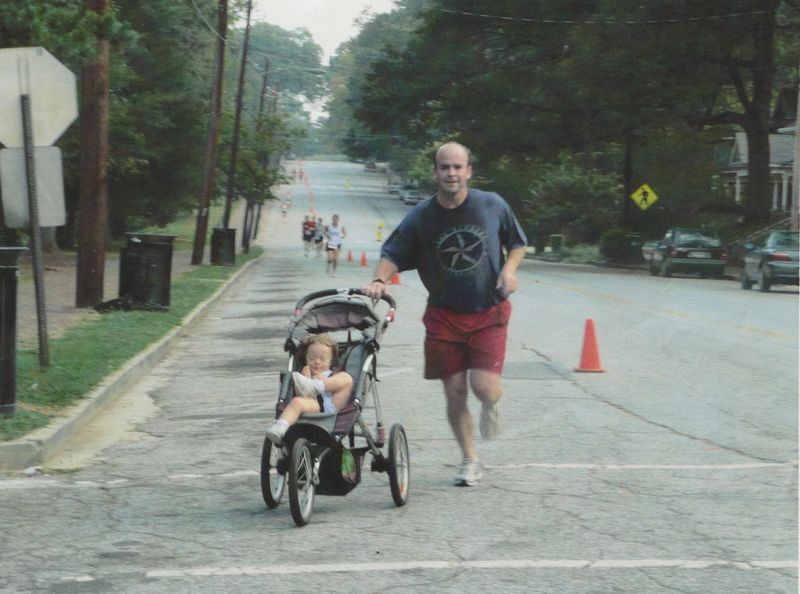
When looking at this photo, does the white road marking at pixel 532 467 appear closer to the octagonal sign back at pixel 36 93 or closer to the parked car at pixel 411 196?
the octagonal sign back at pixel 36 93

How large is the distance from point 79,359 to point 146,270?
796 centimetres

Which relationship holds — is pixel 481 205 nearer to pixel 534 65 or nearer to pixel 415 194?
pixel 534 65

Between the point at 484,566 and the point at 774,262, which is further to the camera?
the point at 774,262

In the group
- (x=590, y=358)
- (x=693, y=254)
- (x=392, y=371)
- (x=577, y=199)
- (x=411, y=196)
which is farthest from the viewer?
(x=411, y=196)

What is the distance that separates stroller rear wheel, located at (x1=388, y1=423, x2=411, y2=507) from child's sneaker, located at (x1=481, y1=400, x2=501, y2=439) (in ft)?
1.71

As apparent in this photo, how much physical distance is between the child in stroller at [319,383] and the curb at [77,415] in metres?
2.58

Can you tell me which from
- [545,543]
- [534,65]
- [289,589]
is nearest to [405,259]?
[545,543]

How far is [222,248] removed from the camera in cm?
4462

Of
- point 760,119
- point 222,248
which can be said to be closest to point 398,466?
point 222,248

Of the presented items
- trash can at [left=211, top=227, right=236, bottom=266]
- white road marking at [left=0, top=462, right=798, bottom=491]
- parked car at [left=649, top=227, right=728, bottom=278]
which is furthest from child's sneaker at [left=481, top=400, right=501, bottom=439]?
trash can at [left=211, top=227, right=236, bottom=266]

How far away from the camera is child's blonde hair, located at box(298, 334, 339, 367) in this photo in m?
7.52

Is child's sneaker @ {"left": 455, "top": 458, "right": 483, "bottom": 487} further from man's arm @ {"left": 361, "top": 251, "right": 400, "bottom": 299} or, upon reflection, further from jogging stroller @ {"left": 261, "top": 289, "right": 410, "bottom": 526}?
man's arm @ {"left": 361, "top": 251, "right": 400, "bottom": 299}

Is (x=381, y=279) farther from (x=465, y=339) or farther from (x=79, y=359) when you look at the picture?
(x=79, y=359)

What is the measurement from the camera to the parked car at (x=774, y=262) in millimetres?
31609
